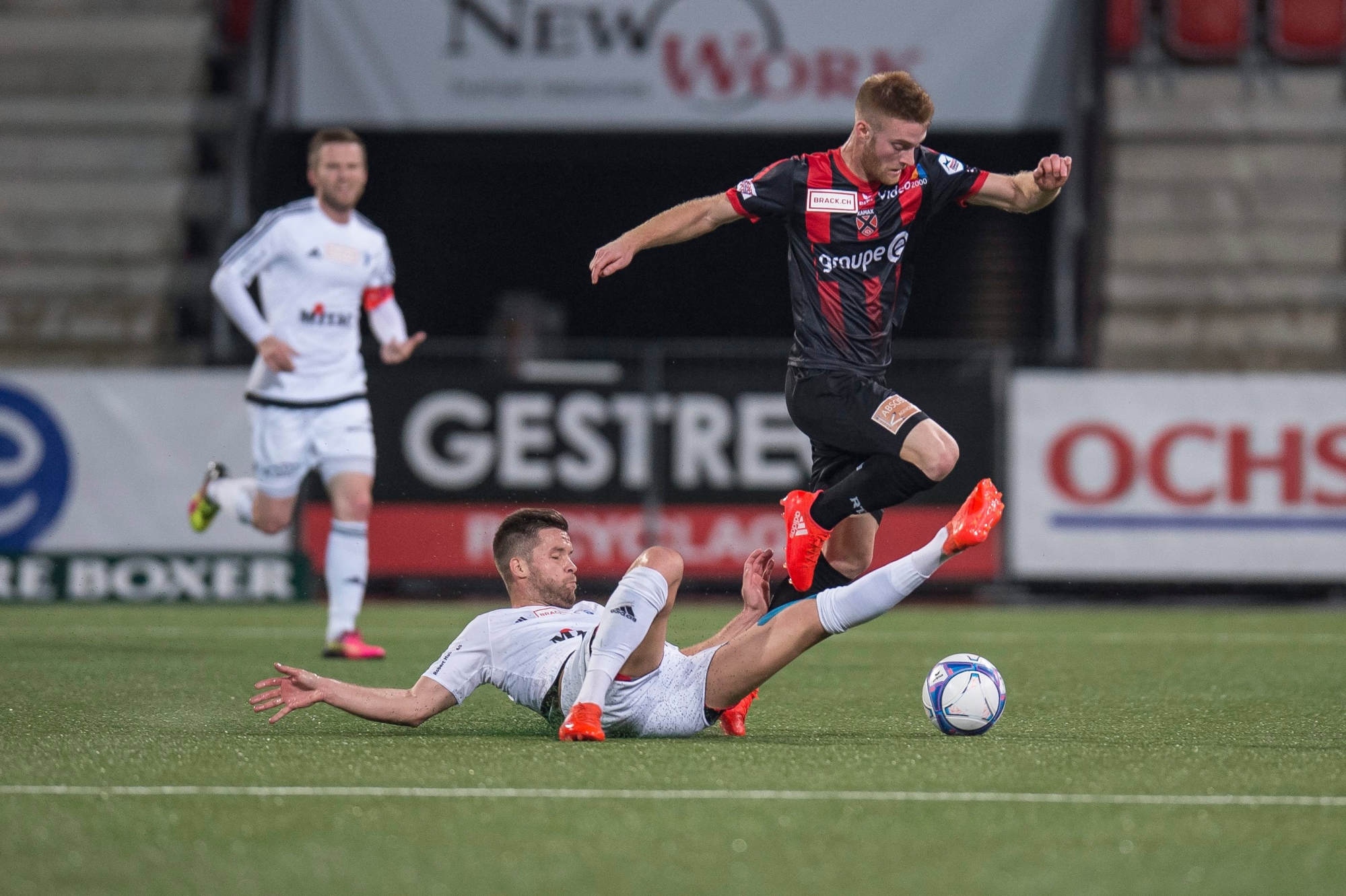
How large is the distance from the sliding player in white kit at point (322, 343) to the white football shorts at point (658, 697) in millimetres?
3079

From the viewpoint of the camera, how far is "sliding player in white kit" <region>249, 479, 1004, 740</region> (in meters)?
4.77

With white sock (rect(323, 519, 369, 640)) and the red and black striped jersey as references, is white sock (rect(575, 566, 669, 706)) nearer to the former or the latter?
the red and black striped jersey

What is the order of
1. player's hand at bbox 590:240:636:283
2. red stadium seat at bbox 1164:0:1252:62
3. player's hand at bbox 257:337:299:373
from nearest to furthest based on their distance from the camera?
player's hand at bbox 590:240:636:283 → player's hand at bbox 257:337:299:373 → red stadium seat at bbox 1164:0:1252:62

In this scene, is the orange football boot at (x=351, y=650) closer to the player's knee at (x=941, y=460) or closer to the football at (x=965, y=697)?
the player's knee at (x=941, y=460)

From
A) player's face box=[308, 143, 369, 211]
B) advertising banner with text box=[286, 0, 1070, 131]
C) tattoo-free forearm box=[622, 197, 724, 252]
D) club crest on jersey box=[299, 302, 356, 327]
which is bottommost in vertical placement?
club crest on jersey box=[299, 302, 356, 327]

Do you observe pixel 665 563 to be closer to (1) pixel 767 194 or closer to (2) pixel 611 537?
(1) pixel 767 194

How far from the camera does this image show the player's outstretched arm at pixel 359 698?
4637 millimetres

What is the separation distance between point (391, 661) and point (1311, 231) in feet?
31.8

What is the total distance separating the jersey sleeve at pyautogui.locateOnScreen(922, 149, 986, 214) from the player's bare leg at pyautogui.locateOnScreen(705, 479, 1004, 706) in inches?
52.0

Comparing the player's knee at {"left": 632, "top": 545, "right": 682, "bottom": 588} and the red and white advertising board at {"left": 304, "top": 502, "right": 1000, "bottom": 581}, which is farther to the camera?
the red and white advertising board at {"left": 304, "top": 502, "right": 1000, "bottom": 581}

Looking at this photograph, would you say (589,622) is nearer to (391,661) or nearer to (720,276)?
(391,661)

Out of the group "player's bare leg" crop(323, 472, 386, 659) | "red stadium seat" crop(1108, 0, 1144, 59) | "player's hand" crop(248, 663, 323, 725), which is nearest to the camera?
"player's hand" crop(248, 663, 323, 725)

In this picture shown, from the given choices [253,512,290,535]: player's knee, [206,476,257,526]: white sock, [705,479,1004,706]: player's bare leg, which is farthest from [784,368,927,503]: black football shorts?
[206,476,257,526]: white sock

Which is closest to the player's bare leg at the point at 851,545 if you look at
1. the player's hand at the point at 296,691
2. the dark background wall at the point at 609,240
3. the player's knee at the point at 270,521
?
the player's hand at the point at 296,691
